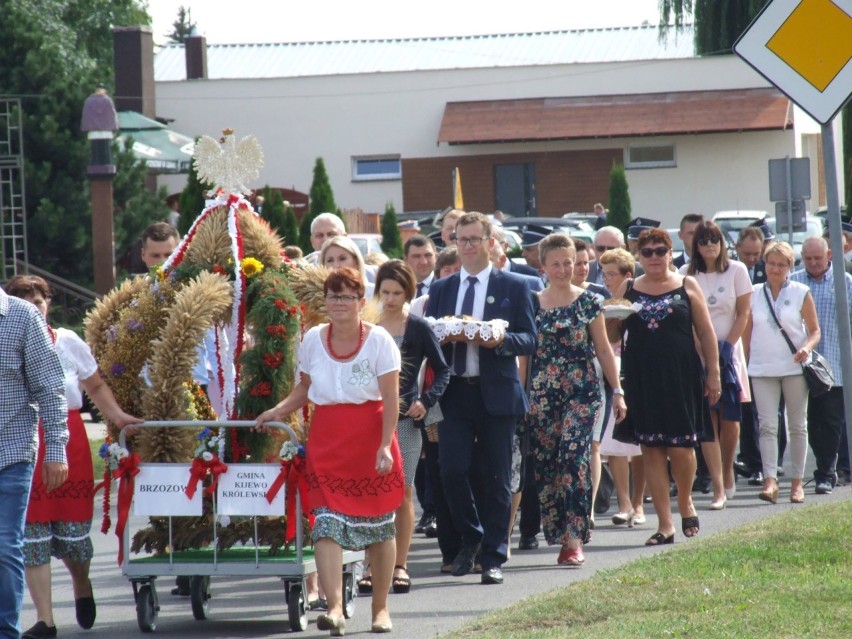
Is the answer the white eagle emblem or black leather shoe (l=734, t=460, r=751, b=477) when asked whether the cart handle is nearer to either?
the white eagle emblem

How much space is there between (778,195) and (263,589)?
1540 centimetres

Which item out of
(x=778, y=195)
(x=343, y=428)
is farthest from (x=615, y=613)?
(x=778, y=195)

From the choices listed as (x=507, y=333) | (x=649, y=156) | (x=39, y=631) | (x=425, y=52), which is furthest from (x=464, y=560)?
(x=425, y=52)

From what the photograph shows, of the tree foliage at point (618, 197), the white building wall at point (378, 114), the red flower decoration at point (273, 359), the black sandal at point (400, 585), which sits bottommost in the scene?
the black sandal at point (400, 585)

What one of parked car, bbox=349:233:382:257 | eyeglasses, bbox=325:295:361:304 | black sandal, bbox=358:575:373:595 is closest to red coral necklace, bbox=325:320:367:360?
eyeglasses, bbox=325:295:361:304

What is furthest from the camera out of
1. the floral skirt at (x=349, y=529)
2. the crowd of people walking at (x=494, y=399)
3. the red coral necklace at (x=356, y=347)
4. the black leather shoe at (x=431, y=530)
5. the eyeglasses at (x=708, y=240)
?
the eyeglasses at (x=708, y=240)

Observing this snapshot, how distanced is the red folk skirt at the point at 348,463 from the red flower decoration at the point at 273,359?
49 centimetres

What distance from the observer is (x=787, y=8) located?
716cm

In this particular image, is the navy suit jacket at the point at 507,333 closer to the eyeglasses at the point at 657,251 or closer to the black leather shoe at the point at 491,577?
the black leather shoe at the point at 491,577

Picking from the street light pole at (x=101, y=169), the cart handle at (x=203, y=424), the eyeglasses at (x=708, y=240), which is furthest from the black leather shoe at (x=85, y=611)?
the street light pole at (x=101, y=169)

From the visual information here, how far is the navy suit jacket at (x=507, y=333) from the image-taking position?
889 cm

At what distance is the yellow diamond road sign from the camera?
710 cm

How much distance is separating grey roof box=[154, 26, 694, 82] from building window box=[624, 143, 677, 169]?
26.6 ft

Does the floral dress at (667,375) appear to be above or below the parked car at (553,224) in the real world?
below
